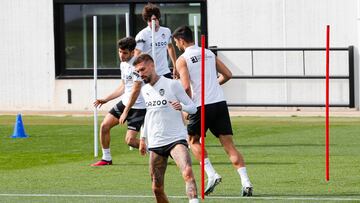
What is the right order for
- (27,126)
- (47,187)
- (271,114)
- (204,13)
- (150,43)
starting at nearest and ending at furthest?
(47,187)
(150,43)
(27,126)
(271,114)
(204,13)

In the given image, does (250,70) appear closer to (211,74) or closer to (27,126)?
(27,126)

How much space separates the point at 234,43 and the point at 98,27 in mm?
3693

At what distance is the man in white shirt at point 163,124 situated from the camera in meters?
12.7

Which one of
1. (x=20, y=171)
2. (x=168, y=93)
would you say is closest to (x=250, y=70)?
(x=20, y=171)

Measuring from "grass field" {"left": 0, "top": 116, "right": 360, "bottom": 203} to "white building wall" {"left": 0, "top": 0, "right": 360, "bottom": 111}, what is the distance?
14.3 feet

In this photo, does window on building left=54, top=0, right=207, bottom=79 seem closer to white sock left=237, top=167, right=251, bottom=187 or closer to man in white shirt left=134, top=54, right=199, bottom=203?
white sock left=237, top=167, right=251, bottom=187

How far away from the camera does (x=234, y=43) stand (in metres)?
31.1

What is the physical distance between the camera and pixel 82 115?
29.9m

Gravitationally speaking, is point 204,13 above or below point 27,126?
above

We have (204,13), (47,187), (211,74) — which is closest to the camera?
(211,74)

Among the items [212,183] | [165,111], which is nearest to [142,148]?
[165,111]

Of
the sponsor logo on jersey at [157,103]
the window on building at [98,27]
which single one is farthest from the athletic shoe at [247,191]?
the window on building at [98,27]

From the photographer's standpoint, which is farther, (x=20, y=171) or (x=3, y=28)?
(x=3, y=28)

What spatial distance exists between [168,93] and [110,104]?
19.0 metres
